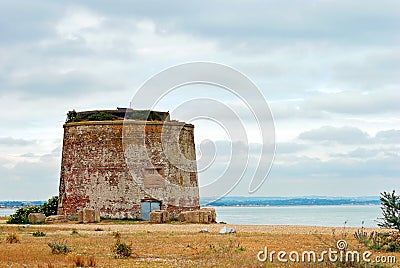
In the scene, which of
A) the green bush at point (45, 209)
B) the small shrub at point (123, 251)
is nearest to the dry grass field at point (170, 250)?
the small shrub at point (123, 251)

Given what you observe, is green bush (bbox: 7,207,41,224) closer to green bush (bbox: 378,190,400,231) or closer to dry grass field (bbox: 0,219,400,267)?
dry grass field (bbox: 0,219,400,267)

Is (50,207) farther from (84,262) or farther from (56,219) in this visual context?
(84,262)

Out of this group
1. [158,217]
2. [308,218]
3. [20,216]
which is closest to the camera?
[158,217]

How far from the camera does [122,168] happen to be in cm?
3306

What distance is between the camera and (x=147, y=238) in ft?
65.0

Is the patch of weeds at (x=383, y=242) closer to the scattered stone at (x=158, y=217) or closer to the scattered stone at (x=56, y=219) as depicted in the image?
the scattered stone at (x=158, y=217)

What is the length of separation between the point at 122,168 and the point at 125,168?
17 centimetres

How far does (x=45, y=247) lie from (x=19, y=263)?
3.40 m

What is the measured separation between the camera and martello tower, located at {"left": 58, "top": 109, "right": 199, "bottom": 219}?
32.9 metres

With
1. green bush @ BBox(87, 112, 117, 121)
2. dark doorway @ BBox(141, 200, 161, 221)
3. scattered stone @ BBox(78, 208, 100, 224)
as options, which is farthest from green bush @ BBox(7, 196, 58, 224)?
dark doorway @ BBox(141, 200, 161, 221)

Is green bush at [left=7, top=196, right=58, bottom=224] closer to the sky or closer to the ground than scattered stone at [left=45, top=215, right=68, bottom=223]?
closer to the sky

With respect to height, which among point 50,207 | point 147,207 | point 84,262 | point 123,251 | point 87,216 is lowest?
point 84,262

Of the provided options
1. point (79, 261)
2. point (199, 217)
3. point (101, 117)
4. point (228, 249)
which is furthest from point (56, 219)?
point (79, 261)

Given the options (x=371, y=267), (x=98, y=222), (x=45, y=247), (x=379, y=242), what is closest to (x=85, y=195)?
(x=98, y=222)
